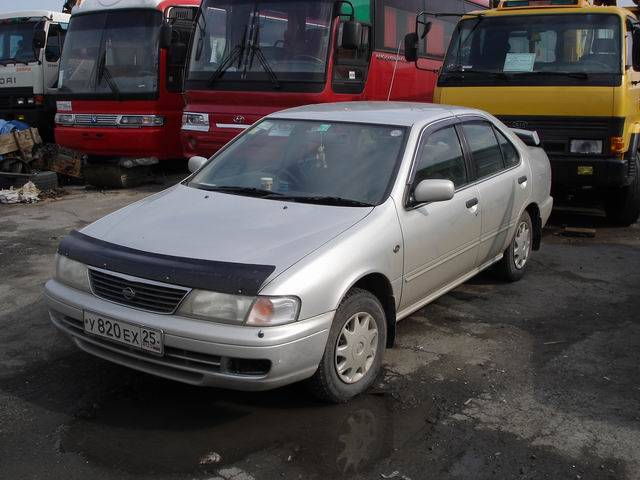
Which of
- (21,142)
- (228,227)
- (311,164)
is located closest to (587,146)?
(311,164)

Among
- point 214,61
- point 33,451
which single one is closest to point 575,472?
point 33,451

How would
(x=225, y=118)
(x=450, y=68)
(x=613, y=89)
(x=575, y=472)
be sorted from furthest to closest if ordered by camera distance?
(x=225, y=118) → (x=450, y=68) → (x=613, y=89) → (x=575, y=472)

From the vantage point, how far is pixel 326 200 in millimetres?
4418

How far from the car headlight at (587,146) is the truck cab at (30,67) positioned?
963 cm

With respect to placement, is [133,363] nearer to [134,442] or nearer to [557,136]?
[134,442]

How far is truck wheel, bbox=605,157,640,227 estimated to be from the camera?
8.48 m

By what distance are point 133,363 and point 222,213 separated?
1.05 m

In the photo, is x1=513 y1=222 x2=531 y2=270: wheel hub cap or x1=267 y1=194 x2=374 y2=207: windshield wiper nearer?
x1=267 y1=194 x2=374 y2=207: windshield wiper

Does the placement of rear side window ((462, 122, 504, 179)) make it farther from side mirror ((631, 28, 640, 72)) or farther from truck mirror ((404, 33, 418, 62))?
truck mirror ((404, 33, 418, 62))

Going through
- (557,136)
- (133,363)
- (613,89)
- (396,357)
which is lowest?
(396,357)

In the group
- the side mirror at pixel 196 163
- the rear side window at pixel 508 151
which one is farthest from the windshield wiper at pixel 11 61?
the rear side window at pixel 508 151

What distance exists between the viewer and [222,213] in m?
4.30

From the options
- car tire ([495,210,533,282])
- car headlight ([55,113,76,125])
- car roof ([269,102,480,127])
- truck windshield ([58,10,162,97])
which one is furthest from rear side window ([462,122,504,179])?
car headlight ([55,113,76,125])

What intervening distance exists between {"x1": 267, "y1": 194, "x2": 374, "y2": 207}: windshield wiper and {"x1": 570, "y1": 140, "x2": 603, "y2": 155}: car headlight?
4553mm
